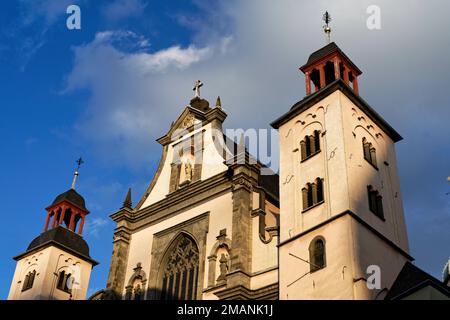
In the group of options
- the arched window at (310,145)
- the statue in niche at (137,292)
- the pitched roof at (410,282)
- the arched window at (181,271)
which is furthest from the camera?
the statue in niche at (137,292)

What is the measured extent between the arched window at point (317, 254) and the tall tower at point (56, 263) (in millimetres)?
17583

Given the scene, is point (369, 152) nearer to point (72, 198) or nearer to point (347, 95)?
point (347, 95)

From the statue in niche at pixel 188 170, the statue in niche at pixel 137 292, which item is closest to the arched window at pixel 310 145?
the statue in niche at pixel 188 170

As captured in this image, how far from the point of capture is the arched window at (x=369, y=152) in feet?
78.8

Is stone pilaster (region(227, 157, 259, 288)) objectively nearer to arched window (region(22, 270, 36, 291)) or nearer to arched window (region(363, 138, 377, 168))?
arched window (region(363, 138, 377, 168))

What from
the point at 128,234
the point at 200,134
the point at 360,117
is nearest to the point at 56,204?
the point at 128,234

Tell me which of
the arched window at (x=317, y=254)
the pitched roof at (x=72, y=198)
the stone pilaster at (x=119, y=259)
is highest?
the pitched roof at (x=72, y=198)

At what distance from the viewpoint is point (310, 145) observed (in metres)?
24.2

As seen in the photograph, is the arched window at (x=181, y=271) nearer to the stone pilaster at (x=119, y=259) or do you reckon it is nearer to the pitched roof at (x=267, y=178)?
the stone pilaster at (x=119, y=259)

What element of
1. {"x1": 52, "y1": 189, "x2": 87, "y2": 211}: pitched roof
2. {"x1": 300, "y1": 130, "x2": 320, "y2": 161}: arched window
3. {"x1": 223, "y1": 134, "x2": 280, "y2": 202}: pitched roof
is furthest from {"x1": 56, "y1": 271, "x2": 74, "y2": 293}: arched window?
{"x1": 300, "y1": 130, "x2": 320, "y2": 161}: arched window

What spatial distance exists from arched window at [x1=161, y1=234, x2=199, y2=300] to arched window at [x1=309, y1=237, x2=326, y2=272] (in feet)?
20.0

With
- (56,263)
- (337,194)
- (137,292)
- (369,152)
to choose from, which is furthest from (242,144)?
(56,263)

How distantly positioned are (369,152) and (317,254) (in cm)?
529

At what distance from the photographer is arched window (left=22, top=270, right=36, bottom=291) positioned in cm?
3441
